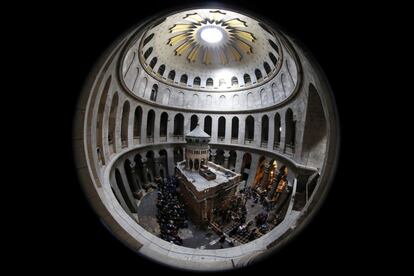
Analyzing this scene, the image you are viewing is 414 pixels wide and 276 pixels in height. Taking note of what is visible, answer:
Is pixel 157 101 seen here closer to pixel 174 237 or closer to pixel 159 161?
pixel 159 161

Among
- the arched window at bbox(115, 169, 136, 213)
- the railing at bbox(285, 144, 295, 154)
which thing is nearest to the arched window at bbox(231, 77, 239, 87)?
the railing at bbox(285, 144, 295, 154)

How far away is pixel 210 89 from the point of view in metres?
22.9

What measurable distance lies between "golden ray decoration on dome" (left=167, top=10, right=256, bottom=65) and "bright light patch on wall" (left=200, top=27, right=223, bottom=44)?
0.33 meters

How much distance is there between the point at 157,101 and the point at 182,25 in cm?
845

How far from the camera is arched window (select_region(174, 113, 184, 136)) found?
22.6 metres

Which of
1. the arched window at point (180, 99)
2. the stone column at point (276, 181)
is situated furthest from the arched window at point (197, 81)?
the stone column at point (276, 181)

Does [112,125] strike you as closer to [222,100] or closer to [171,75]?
[171,75]

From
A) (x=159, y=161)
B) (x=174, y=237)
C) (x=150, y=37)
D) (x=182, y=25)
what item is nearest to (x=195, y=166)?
(x=159, y=161)

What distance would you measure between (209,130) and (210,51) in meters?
10.2

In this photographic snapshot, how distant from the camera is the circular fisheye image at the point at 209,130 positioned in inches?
398

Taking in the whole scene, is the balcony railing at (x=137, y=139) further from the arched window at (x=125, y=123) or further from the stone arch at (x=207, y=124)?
the stone arch at (x=207, y=124)

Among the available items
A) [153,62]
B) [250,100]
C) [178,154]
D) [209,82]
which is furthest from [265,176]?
[153,62]

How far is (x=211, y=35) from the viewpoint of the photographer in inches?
826

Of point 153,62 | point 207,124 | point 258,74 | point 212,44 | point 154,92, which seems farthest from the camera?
point 207,124
